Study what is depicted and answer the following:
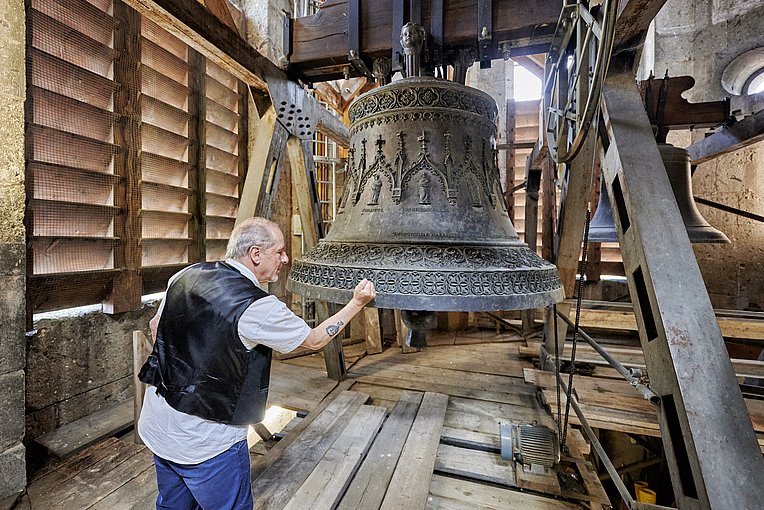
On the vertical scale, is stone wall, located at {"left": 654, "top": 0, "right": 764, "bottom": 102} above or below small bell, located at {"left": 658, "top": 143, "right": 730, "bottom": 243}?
above

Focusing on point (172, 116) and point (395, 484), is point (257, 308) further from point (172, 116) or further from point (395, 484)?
point (172, 116)

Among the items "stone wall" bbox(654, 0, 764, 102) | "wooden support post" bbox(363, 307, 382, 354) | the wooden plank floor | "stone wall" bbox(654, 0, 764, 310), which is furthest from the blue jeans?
"stone wall" bbox(654, 0, 764, 102)

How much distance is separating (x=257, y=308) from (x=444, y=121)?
3.42ft

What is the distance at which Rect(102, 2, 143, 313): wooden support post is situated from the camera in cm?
260

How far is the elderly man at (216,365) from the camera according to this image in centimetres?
115

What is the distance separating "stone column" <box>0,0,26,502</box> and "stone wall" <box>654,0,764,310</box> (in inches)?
244

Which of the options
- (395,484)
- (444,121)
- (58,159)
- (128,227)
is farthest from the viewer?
(128,227)

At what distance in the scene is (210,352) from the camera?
1.15 meters

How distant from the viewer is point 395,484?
174cm

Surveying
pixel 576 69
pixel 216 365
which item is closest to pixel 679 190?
pixel 576 69

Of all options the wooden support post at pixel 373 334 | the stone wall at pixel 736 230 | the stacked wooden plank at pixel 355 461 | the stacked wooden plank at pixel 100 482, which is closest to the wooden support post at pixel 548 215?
the stone wall at pixel 736 230

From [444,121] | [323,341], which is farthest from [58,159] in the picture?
[444,121]

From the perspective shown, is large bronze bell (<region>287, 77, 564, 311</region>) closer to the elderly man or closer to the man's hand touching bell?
the man's hand touching bell

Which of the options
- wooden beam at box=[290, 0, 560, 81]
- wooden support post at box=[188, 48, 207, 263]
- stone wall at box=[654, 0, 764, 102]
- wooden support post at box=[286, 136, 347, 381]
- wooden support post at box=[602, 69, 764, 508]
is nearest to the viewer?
wooden support post at box=[602, 69, 764, 508]
